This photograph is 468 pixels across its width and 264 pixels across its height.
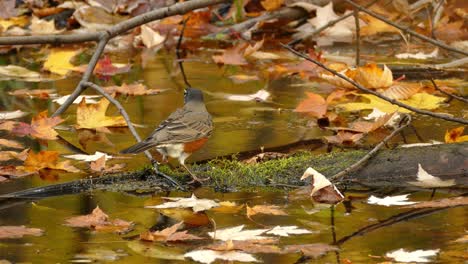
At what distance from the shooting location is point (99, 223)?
13.4ft

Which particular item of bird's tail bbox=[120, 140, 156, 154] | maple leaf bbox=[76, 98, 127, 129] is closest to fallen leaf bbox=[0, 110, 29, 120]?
maple leaf bbox=[76, 98, 127, 129]

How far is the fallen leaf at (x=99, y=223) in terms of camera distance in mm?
4035

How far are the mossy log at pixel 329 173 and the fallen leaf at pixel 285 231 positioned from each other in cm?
73

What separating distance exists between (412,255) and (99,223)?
126 cm

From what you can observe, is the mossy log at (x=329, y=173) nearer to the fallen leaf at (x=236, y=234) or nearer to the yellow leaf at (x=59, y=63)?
the fallen leaf at (x=236, y=234)

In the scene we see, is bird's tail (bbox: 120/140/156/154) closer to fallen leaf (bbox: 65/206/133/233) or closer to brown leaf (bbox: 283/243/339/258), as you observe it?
fallen leaf (bbox: 65/206/133/233)

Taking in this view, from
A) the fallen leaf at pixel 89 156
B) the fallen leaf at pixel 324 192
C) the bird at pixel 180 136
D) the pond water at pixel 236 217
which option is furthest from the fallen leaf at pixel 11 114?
the fallen leaf at pixel 324 192

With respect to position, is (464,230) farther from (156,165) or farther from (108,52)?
(108,52)

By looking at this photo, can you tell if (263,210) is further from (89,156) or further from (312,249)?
(89,156)

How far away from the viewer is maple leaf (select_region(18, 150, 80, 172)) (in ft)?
16.6

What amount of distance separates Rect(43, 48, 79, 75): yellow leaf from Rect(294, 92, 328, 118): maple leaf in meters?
2.55

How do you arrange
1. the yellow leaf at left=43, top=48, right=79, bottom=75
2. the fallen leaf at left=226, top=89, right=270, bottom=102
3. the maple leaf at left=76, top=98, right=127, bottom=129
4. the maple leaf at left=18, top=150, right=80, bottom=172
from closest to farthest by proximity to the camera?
the maple leaf at left=18, top=150, right=80, bottom=172 < the maple leaf at left=76, top=98, right=127, bottom=129 < the fallen leaf at left=226, top=89, right=270, bottom=102 < the yellow leaf at left=43, top=48, right=79, bottom=75

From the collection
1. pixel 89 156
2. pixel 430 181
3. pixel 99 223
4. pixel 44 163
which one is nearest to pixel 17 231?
pixel 99 223

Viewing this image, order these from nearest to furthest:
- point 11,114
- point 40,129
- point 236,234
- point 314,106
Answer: point 236,234 → point 40,129 → point 314,106 → point 11,114
